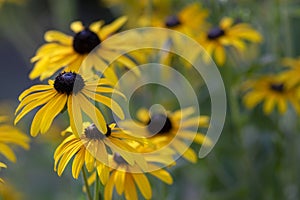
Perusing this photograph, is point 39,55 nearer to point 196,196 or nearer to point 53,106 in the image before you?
point 53,106

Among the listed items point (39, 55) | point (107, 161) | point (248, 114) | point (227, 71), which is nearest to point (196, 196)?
point (248, 114)

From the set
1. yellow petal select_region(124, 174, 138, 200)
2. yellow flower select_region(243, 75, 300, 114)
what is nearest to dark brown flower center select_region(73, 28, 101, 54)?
yellow petal select_region(124, 174, 138, 200)

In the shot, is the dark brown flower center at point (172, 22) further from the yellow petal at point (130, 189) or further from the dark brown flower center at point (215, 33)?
the yellow petal at point (130, 189)

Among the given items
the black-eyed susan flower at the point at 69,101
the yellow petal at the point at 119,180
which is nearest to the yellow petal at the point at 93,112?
the black-eyed susan flower at the point at 69,101

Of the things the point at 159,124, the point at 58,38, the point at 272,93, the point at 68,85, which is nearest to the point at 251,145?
the point at 272,93

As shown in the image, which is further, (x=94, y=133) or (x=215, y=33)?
(x=215, y=33)

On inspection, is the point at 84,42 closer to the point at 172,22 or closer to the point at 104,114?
the point at 104,114

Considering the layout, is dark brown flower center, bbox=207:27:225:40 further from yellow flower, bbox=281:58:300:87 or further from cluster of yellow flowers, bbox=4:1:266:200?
yellow flower, bbox=281:58:300:87
